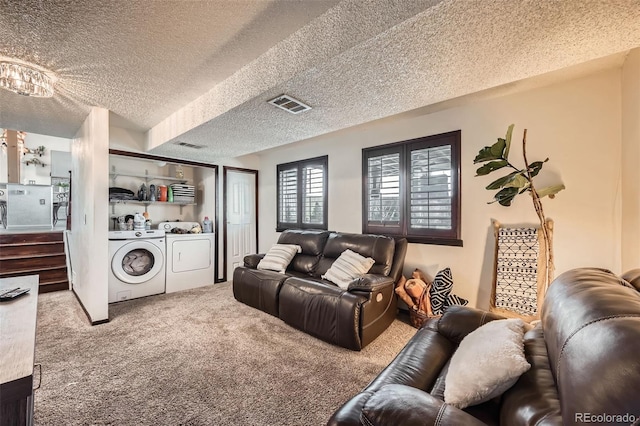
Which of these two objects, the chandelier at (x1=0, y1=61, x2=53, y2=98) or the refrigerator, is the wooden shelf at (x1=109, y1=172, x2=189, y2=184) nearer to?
the chandelier at (x1=0, y1=61, x2=53, y2=98)

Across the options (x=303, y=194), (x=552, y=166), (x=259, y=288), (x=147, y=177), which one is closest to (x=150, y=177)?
(x=147, y=177)

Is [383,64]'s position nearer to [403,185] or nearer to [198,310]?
[403,185]

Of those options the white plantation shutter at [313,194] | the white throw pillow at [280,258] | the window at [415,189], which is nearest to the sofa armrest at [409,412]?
the window at [415,189]

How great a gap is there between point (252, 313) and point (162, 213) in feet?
9.20

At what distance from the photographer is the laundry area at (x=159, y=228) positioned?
3.73m

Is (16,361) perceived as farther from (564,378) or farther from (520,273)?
(520,273)

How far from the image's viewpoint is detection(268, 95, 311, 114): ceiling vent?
7.18 feet

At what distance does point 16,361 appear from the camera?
922 mm

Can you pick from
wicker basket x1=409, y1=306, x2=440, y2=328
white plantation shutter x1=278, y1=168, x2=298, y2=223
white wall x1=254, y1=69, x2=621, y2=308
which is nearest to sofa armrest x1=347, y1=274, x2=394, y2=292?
wicker basket x1=409, y1=306, x2=440, y2=328

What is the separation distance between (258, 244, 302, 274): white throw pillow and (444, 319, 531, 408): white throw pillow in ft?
8.38

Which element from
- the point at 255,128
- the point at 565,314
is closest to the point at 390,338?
the point at 565,314

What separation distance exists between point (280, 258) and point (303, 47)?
8.12 ft

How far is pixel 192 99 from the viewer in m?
2.78

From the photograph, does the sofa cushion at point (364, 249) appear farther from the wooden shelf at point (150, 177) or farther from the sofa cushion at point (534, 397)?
the wooden shelf at point (150, 177)
